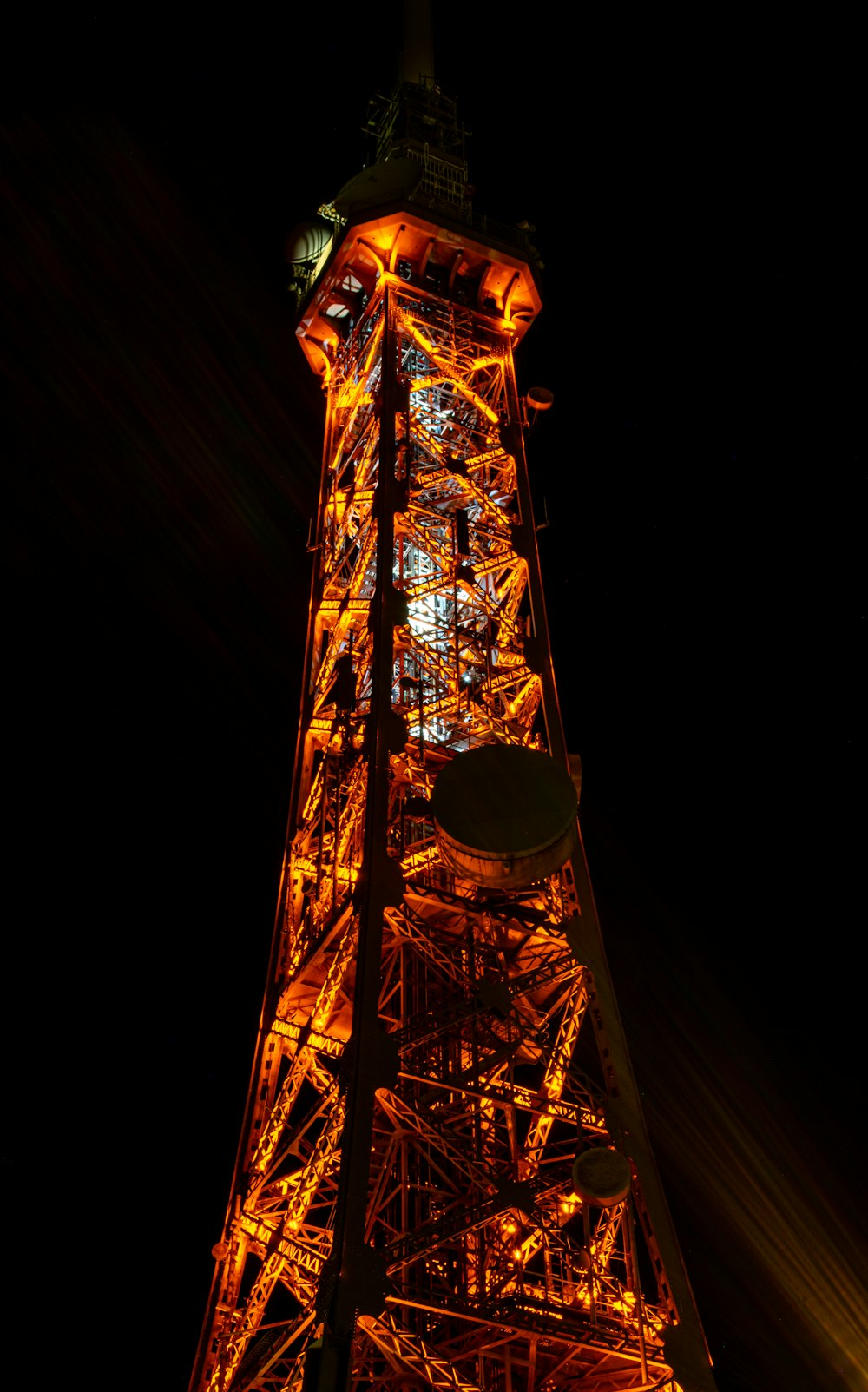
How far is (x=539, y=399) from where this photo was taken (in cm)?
2402

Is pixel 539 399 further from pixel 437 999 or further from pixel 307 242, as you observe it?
pixel 437 999

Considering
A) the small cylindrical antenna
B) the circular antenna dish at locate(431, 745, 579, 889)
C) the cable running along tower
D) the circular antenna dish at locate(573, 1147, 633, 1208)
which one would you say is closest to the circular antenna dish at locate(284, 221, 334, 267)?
the cable running along tower

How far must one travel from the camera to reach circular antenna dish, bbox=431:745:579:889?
15.4m

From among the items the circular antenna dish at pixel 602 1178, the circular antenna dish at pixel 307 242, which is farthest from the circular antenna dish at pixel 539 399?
the circular antenna dish at pixel 602 1178

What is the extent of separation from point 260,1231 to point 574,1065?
170 inches

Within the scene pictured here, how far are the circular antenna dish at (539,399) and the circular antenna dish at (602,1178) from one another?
1499 cm

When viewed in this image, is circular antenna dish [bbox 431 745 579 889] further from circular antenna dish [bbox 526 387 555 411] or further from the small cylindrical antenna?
the small cylindrical antenna

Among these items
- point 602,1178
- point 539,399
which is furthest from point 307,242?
point 602,1178

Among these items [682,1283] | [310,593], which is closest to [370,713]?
[310,593]

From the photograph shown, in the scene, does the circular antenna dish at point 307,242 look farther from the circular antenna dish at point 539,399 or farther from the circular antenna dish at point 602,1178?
the circular antenna dish at point 602,1178

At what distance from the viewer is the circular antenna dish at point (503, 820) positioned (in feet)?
50.4

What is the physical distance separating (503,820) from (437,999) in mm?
3317

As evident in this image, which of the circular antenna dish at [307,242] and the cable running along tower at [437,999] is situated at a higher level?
the circular antenna dish at [307,242]

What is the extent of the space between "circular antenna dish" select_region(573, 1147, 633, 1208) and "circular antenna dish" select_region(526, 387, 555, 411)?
14986 millimetres
